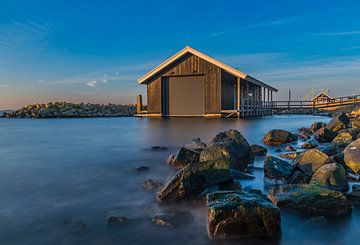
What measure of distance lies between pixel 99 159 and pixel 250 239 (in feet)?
16.6

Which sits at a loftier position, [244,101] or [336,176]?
[244,101]

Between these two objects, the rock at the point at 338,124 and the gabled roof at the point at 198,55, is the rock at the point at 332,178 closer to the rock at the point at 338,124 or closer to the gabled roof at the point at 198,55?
the rock at the point at 338,124

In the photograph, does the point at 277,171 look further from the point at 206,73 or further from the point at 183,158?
the point at 206,73

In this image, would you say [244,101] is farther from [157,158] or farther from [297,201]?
[297,201]

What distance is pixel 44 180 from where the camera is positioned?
4922 mm

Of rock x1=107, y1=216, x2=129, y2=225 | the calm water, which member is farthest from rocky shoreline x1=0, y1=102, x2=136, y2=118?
rock x1=107, y1=216, x2=129, y2=225

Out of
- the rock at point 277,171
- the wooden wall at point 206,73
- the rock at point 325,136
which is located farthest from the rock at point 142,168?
the wooden wall at point 206,73

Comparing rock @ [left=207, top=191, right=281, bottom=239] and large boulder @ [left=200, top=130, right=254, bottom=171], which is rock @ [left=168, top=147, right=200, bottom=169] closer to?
large boulder @ [left=200, top=130, right=254, bottom=171]

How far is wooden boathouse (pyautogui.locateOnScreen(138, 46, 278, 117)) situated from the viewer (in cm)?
2200

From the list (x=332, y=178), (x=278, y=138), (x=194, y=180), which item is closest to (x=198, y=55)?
(x=278, y=138)

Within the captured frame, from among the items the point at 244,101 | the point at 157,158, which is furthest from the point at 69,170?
the point at 244,101

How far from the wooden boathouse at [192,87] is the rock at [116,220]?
18611mm

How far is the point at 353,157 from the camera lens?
5055 mm

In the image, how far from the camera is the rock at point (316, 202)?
321 cm
